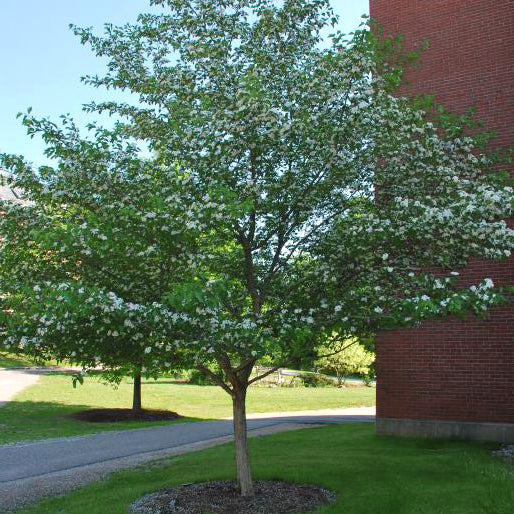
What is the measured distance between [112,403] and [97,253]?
2131 centimetres

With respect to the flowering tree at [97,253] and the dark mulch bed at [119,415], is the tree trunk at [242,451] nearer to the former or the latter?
the flowering tree at [97,253]

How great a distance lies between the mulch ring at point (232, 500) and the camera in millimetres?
8492

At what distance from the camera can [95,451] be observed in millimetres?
14867

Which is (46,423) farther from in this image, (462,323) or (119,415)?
(462,323)

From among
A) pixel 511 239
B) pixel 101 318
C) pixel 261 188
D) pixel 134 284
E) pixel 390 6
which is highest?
pixel 390 6

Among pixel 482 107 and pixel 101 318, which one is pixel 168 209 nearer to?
pixel 101 318

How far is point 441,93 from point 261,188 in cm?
815

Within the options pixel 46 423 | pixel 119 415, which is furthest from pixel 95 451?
pixel 119 415

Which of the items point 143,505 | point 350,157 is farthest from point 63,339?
point 350,157

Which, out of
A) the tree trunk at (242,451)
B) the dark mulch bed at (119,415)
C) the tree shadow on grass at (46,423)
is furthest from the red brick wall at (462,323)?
the dark mulch bed at (119,415)

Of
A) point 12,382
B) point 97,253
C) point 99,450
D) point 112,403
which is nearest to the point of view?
point 97,253

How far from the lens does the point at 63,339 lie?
7.28 metres

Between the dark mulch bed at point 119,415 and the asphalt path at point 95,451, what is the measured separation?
1978 mm

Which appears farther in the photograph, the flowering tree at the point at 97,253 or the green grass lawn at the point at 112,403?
the green grass lawn at the point at 112,403
